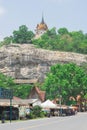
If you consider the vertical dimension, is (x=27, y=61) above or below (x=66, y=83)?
above

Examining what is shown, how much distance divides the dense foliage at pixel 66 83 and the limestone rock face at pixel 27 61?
38.7m

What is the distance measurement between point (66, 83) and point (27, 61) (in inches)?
2193

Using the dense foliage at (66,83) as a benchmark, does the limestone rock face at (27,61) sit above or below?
above

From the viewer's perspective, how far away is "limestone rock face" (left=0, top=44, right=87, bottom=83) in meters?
176

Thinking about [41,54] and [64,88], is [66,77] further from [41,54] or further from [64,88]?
[41,54]

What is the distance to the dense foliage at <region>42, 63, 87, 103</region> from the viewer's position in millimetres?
127688

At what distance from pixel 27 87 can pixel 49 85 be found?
2201cm

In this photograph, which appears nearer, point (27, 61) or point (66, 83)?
point (66, 83)

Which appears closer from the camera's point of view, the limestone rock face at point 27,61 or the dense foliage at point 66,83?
the dense foliage at point 66,83

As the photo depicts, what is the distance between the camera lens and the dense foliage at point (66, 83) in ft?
419

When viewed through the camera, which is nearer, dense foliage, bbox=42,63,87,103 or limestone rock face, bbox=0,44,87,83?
dense foliage, bbox=42,63,87,103

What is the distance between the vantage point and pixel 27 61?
18088 centimetres

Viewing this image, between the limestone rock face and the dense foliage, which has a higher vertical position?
the limestone rock face

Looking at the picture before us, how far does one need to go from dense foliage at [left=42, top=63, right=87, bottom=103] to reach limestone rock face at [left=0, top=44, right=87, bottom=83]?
1523 inches
